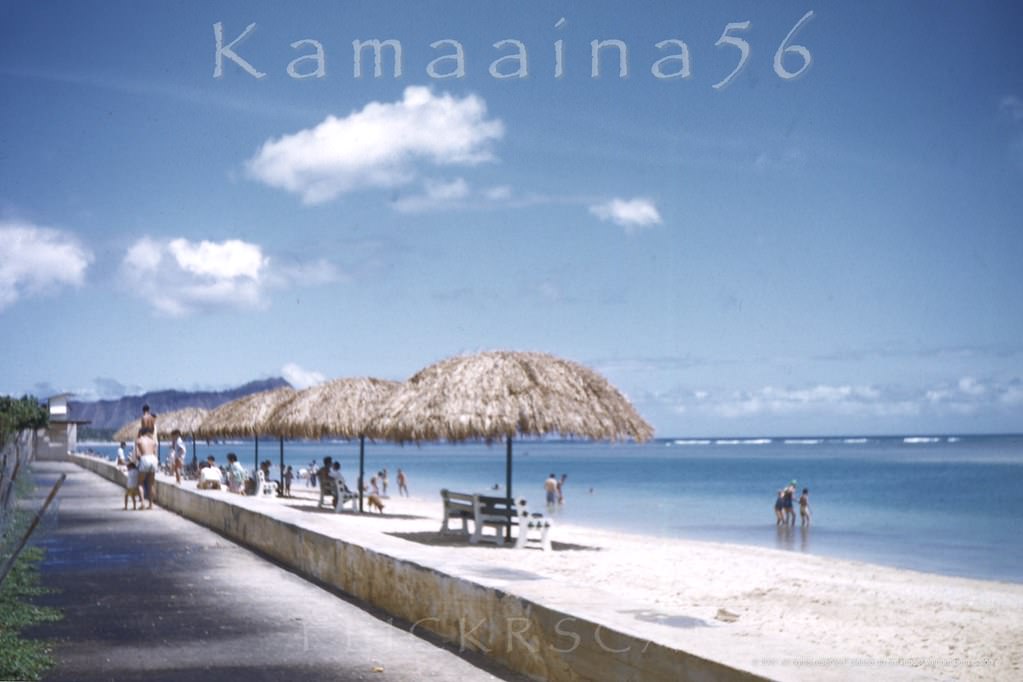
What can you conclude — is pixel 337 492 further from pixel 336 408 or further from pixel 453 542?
pixel 453 542

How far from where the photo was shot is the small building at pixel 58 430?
5431cm

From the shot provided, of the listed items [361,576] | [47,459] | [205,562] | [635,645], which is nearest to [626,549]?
[205,562]

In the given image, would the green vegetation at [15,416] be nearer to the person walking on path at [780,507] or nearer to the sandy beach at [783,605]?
the sandy beach at [783,605]

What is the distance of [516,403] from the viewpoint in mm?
14469

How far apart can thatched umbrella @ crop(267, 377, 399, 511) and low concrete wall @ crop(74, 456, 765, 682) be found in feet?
40.3

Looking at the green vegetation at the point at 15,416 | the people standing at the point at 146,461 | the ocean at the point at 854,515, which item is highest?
the green vegetation at the point at 15,416

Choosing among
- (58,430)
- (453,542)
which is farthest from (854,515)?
(58,430)

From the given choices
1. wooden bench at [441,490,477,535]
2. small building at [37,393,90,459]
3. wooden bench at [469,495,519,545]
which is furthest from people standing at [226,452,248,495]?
small building at [37,393,90,459]

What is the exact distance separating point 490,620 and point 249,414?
2268 cm

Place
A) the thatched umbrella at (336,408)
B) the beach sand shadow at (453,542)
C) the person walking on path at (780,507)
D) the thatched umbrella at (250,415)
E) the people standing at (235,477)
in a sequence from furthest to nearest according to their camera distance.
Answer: the person walking on path at (780,507)
the thatched umbrella at (250,415)
the people standing at (235,477)
the thatched umbrella at (336,408)
the beach sand shadow at (453,542)

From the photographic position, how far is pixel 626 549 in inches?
782

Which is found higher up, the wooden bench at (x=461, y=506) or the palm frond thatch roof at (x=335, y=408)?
the palm frond thatch roof at (x=335, y=408)

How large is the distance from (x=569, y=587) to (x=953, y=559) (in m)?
20.5

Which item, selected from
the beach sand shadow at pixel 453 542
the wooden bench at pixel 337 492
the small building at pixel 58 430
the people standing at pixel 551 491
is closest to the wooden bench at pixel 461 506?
the beach sand shadow at pixel 453 542
